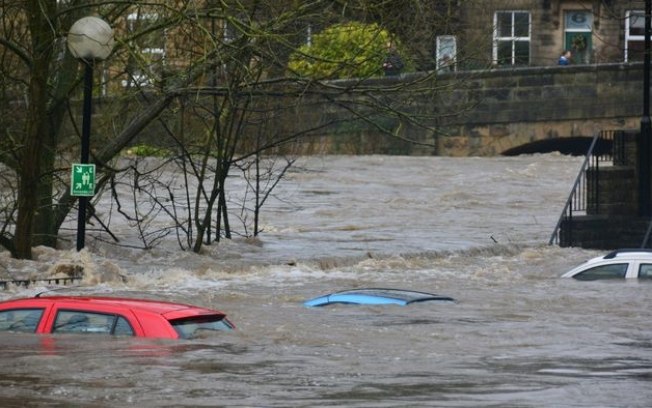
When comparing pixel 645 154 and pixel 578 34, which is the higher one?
pixel 578 34

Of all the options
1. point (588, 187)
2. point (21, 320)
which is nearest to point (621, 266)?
point (21, 320)

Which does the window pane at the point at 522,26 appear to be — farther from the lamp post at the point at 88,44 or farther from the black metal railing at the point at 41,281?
the lamp post at the point at 88,44

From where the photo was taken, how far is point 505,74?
52.0 meters

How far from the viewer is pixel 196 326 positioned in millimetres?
14039

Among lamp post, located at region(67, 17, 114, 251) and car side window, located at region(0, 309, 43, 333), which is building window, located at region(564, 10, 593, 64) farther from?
car side window, located at region(0, 309, 43, 333)

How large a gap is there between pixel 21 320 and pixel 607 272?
29.6 ft

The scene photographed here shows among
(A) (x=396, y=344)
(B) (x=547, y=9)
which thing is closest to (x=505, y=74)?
(B) (x=547, y=9)

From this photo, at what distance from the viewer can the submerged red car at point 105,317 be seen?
44.5 feet

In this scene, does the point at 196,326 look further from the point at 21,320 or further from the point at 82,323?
the point at 21,320

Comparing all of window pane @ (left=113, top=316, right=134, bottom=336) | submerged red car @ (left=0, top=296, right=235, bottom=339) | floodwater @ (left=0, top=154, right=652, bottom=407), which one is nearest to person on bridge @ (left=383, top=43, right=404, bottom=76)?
floodwater @ (left=0, top=154, right=652, bottom=407)

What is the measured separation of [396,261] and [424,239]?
4906 mm

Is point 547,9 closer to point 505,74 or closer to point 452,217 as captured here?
point 505,74

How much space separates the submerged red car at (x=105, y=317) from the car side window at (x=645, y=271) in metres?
7.74

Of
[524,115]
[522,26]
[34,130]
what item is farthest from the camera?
[524,115]
